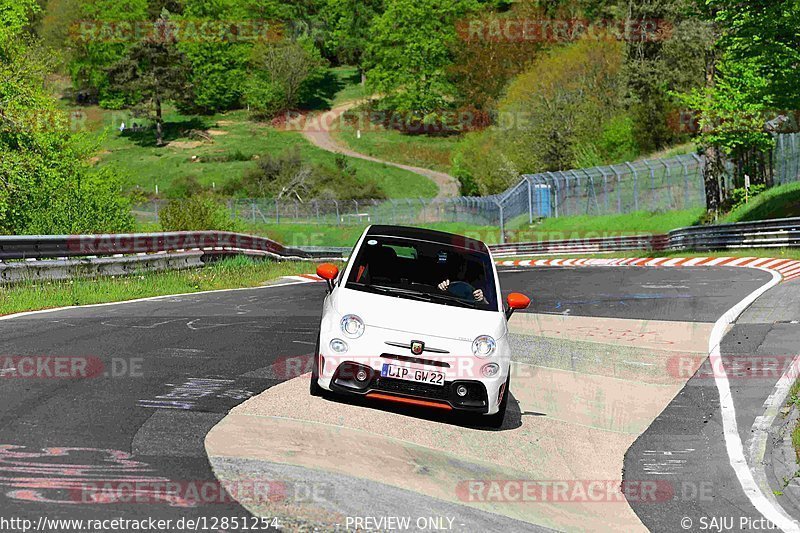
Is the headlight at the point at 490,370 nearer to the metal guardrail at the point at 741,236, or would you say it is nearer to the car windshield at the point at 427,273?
the car windshield at the point at 427,273

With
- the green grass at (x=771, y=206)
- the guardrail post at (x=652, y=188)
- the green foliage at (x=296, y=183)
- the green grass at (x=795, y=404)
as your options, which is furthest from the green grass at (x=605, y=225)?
the green grass at (x=795, y=404)

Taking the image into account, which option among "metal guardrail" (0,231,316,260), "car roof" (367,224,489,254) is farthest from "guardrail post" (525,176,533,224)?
"car roof" (367,224,489,254)

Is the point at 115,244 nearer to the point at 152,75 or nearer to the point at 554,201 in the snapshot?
the point at 554,201

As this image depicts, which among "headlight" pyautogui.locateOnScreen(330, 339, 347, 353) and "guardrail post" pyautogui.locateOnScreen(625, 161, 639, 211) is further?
"guardrail post" pyautogui.locateOnScreen(625, 161, 639, 211)

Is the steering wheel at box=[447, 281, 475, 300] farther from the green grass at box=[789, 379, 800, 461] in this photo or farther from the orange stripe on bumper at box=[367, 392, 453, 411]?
the green grass at box=[789, 379, 800, 461]

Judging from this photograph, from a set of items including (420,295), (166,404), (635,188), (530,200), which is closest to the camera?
(166,404)

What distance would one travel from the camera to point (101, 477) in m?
6.19

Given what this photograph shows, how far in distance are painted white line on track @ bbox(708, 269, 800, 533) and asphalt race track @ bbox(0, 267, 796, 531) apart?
9 cm

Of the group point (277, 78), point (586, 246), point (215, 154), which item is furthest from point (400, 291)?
point (277, 78)

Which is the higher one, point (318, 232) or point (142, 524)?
point (142, 524)

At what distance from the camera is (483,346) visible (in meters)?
8.77

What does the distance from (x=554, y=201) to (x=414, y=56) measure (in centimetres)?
6697

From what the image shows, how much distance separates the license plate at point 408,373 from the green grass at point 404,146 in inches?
3806

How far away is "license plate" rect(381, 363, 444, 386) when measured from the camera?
8.52m
